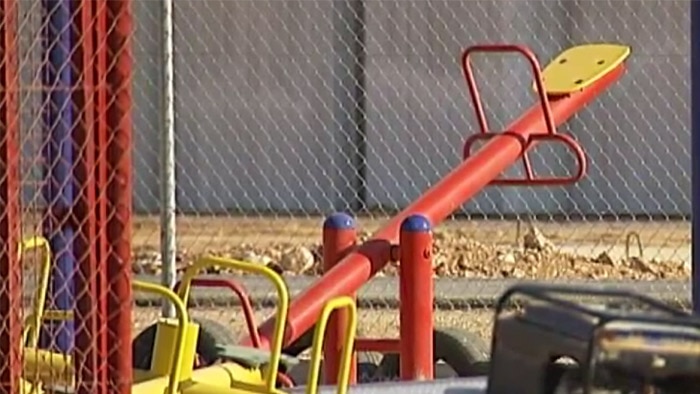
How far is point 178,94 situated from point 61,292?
1058 cm

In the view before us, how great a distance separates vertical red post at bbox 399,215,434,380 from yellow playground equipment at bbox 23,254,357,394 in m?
1.08

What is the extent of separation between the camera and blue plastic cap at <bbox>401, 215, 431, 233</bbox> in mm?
7965

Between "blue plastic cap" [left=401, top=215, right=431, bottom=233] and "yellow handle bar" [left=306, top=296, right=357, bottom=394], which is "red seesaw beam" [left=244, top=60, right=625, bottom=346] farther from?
"yellow handle bar" [left=306, top=296, right=357, bottom=394]

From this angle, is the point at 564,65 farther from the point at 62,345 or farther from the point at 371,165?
the point at 371,165

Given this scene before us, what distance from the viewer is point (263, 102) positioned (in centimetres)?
1722

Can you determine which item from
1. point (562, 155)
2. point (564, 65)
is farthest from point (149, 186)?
point (564, 65)

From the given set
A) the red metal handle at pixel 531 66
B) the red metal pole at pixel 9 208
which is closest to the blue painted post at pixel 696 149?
the red metal handle at pixel 531 66

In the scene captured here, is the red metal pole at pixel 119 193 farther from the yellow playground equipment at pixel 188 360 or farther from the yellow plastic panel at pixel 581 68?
the yellow plastic panel at pixel 581 68

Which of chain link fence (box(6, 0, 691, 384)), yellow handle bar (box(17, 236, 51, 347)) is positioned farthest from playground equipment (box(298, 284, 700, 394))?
chain link fence (box(6, 0, 691, 384))

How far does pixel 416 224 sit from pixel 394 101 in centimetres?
916

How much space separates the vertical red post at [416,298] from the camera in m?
7.99

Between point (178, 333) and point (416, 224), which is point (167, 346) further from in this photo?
point (416, 224)

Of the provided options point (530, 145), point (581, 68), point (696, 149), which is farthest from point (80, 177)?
point (581, 68)

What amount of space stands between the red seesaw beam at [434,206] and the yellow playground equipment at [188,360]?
838 mm
